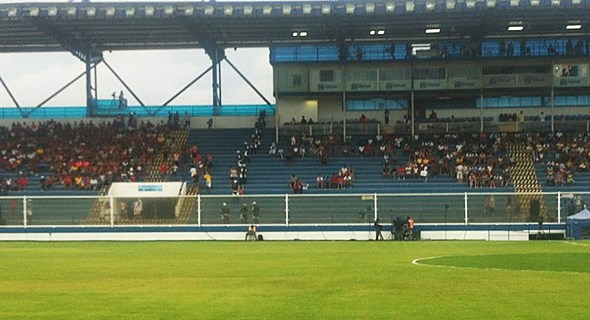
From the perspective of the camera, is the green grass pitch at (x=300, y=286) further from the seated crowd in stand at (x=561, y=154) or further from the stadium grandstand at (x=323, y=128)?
the seated crowd in stand at (x=561, y=154)

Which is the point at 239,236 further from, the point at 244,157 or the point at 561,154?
the point at 561,154

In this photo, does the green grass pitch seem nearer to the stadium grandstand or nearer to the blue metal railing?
the stadium grandstand

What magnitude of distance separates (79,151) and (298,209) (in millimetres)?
21614

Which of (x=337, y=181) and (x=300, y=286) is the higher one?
(x=337, y=181)

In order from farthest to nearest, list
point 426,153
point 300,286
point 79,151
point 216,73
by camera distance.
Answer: point 216,73 → point 79,151 → point 426,153 → point 300,286

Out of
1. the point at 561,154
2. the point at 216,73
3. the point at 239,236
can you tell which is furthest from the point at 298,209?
the point at 216,73

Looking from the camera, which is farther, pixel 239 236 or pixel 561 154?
pixel 561 154

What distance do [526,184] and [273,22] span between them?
62.1 ft

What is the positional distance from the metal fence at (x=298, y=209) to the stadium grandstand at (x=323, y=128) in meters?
0.07

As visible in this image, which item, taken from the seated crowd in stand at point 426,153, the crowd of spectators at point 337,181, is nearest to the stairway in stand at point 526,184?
the seated crowd in stand at point 426,153

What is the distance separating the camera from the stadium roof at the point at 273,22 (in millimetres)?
57938

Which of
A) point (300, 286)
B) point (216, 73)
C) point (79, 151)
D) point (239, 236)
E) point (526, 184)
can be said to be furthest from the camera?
point (216, 73)

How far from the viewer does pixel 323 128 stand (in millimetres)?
67250

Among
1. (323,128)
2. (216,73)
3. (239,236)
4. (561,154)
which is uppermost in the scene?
(216,73)
